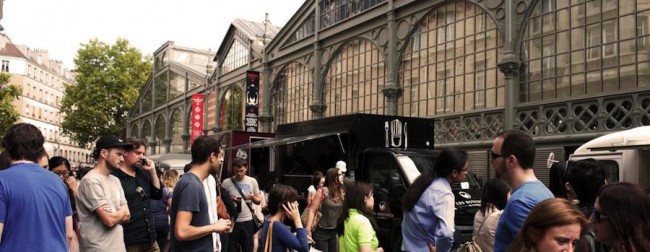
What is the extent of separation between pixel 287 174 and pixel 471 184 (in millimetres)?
5304

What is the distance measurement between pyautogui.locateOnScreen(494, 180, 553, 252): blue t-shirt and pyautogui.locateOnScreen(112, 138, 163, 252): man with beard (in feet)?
11.8

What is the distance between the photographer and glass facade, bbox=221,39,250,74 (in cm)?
3488

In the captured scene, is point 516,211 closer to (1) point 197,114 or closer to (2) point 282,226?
(2) point 282,226

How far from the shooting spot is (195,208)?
4.32 metres

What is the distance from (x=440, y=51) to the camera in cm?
2073

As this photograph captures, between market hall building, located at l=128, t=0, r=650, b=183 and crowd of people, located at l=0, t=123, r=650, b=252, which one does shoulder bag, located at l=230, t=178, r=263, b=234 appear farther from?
market hall building, located at l=128, t=0, r=650, b=183

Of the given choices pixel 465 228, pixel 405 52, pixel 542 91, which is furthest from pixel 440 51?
pixel 465 228

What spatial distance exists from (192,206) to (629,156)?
794cm

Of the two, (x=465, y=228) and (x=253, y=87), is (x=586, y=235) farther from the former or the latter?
(x=253, y=87)

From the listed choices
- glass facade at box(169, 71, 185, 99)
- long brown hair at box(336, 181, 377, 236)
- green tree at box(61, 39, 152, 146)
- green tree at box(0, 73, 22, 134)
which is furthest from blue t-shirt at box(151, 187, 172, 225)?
green tree at box(61, 39, 152, 146)

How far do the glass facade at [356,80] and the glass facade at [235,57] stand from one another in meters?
9.31

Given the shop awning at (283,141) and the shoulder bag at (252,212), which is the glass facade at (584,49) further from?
the shoulder bag at (252,212)

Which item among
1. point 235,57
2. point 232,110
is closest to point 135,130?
point 235,57

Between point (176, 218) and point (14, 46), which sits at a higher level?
point (14, 46)
